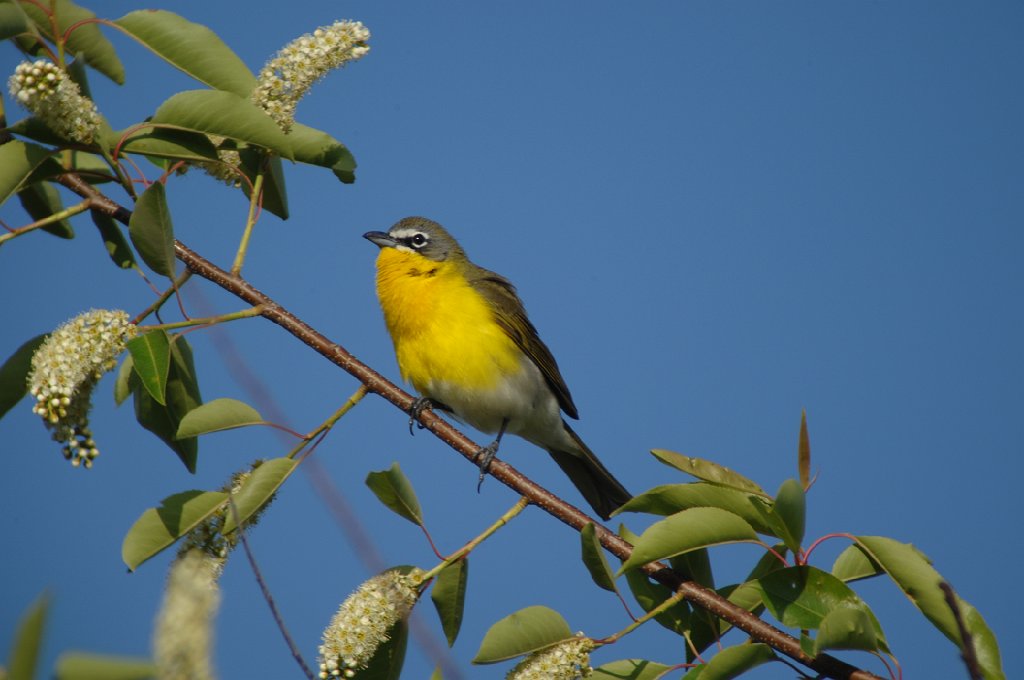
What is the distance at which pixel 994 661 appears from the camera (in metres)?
2.67

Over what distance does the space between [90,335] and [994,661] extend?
9.89 feet

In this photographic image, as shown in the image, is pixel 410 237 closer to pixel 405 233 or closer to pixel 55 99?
pixel 405 233

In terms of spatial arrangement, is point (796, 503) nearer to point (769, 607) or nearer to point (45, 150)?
point (769, 607)

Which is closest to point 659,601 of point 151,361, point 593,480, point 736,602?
point 736,602

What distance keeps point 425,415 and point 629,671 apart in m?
1.63

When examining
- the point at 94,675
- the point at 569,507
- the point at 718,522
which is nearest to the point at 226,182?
the point at 569,507

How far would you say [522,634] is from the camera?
117 inches

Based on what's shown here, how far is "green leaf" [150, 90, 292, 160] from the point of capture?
140 inches

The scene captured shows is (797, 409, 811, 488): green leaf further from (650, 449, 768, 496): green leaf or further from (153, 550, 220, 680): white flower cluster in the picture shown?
(153, 550, 220, 680): white flower cluster

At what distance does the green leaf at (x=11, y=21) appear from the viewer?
322 centimetres

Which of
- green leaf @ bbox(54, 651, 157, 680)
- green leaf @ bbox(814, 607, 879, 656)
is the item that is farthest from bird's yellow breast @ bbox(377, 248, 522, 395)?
green leaf @ bbox(54, 651, 157, 680)

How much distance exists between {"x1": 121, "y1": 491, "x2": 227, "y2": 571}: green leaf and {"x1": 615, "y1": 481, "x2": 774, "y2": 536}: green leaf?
143 cm

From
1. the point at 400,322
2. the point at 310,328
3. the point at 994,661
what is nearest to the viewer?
the point at 994,661

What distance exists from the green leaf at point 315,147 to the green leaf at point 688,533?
2.01 metres
